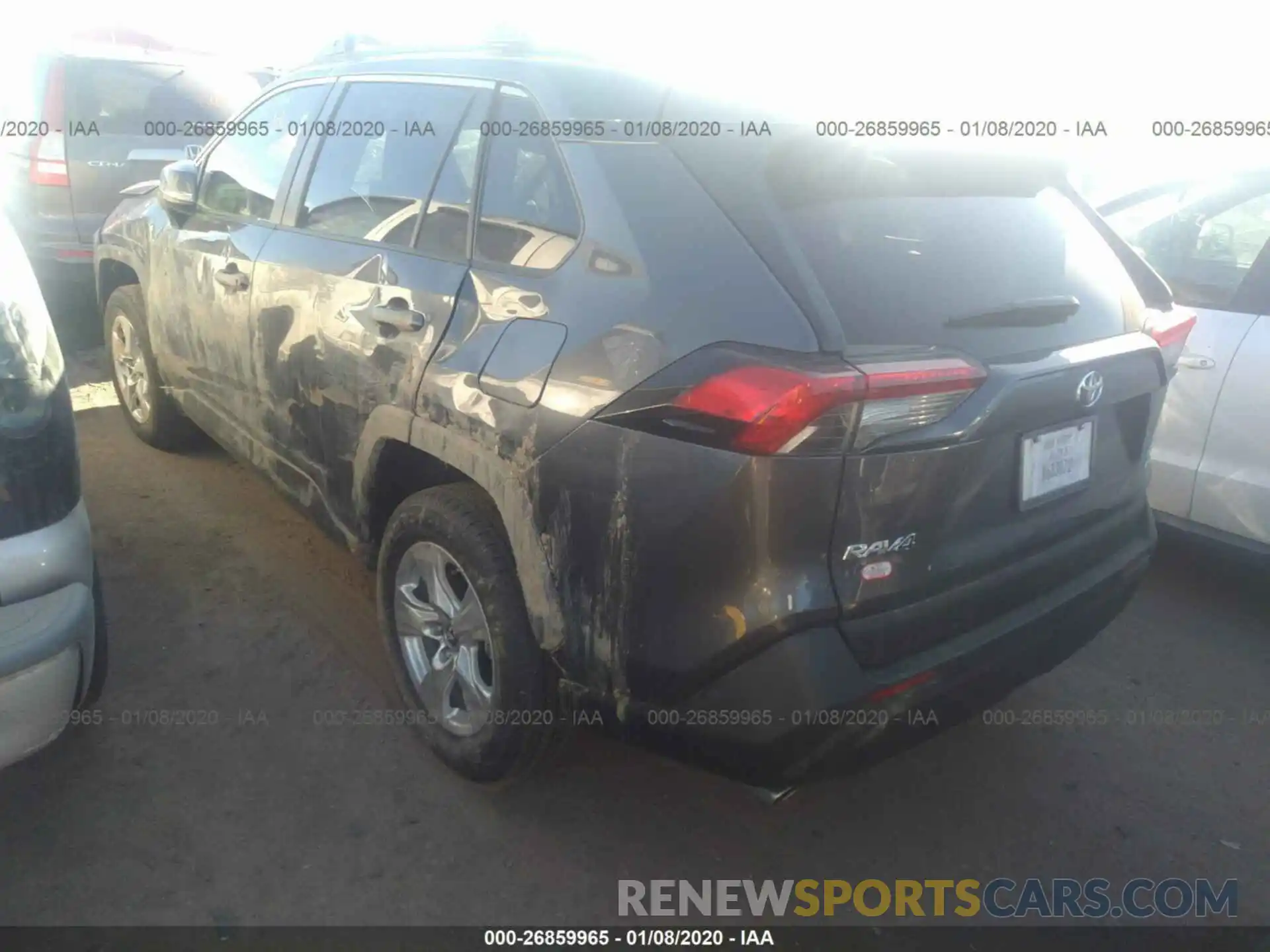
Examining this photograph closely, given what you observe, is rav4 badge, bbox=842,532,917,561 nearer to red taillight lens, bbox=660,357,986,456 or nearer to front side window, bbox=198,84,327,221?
red taillight lens, bbox=660,357,986,456

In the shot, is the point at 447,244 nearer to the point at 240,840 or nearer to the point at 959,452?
the point at 959,452

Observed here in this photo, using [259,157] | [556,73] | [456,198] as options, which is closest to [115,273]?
[259,157]

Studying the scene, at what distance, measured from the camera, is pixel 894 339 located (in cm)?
193

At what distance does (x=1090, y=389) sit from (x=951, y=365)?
1.63 ft

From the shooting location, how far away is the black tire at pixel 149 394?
14.3ft

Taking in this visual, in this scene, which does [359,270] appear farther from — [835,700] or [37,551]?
[835,700]

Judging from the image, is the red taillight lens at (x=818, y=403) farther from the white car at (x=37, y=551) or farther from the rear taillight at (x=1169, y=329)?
the white car at (x=37, y=551)

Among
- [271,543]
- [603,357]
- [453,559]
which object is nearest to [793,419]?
[603,357]

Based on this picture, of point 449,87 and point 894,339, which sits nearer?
point 894,339

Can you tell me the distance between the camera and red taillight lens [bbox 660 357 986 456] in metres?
1.79

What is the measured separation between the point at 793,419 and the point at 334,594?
7.62 ft

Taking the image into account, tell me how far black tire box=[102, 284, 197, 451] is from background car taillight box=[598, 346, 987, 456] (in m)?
3.20

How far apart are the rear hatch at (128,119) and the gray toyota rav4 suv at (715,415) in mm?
4081

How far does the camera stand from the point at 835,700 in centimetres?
193
